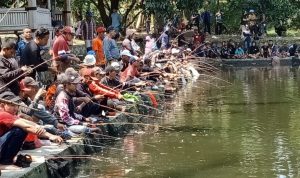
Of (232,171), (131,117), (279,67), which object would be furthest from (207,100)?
(279,67)

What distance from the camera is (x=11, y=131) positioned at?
689 cm

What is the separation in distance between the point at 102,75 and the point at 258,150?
3.34 metres

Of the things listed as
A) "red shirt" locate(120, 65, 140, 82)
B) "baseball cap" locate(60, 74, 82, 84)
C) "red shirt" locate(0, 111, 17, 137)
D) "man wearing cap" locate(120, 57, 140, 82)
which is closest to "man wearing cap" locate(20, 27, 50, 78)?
"baseball cap" locate(60, 74, 82, 84)

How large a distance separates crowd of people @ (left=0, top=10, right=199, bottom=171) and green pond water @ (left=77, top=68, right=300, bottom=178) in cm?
66

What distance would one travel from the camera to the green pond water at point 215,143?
8.22 m

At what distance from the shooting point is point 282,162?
27.9 feet

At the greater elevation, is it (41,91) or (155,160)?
(41,91)

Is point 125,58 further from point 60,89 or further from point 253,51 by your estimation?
point 253,51

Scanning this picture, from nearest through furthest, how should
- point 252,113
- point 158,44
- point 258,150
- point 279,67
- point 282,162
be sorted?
point 282,162
point 258,150
point 252,113
point 158,44
point 279,67

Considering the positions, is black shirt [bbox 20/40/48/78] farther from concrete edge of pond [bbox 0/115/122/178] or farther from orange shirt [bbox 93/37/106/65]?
orange shirt [bbox 93/37/106/65]

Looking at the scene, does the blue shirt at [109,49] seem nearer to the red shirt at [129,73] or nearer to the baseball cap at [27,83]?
the red shirt at [129,73]

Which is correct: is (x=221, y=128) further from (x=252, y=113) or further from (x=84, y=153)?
(x=84, y=153)

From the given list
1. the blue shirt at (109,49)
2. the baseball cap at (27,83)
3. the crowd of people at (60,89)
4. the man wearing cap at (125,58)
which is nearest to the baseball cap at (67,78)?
the crowd of people at (60,89)

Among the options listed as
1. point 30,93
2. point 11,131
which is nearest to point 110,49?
point 30,93
